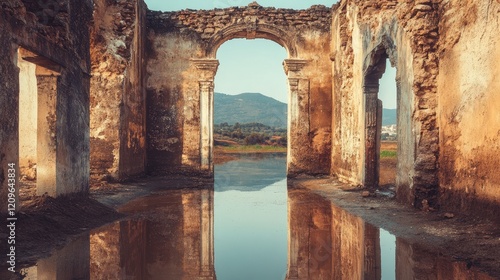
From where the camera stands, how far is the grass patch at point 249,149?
2808 cm

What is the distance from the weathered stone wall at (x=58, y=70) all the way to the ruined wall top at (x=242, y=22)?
19.9 ft

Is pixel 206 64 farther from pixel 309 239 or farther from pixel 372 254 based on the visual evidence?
pixel 372 254

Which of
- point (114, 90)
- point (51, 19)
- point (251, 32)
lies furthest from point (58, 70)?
point (251, 32)

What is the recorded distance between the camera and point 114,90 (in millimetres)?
10352

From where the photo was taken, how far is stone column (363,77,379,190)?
9.37 meters

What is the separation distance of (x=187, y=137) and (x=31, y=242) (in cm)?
852

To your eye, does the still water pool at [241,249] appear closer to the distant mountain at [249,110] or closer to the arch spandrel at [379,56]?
the arch spandrel at [379,56]

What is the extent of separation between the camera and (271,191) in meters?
9.66

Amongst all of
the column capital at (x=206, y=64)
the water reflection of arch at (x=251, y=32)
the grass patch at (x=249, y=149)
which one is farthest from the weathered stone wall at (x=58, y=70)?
the grass patch at (x=249, y=149)

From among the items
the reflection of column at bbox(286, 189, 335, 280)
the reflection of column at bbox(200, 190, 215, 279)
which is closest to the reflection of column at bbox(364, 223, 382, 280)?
the reflection of column at bbox(286, 189, 335, 280)

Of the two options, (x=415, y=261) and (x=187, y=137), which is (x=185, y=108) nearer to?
(x=187, y=137)

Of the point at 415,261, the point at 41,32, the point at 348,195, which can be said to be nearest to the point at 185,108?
the point at 348,195

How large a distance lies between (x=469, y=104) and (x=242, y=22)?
27.1ft

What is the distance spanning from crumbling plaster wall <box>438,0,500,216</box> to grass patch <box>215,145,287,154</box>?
21.3 meters
